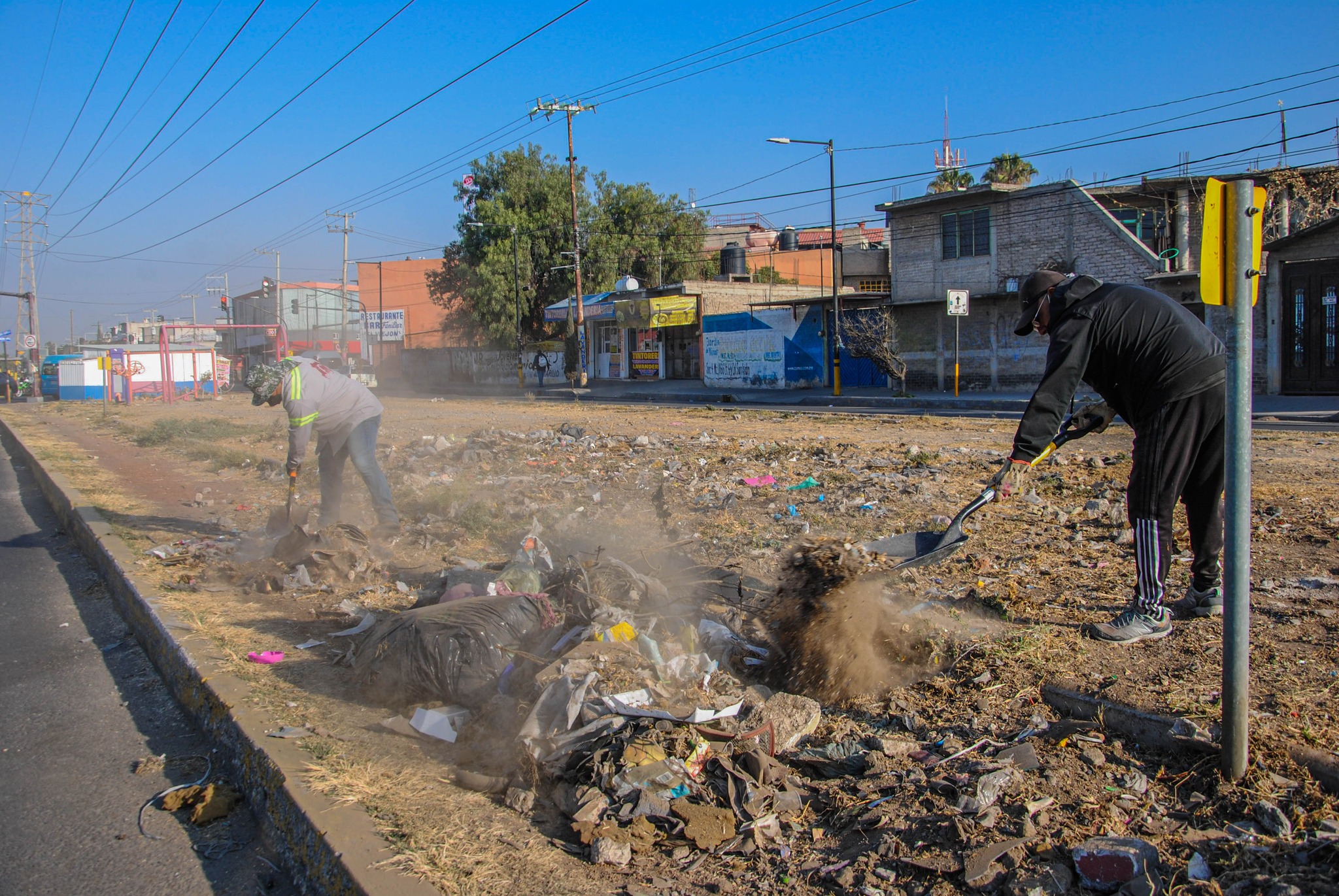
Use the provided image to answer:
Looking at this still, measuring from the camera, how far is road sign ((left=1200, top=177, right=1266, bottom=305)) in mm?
2334

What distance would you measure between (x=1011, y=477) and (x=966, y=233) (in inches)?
975

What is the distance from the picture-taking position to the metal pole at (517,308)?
4166 cm

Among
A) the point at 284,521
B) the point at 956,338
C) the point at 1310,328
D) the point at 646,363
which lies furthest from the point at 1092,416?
the point at 646,363

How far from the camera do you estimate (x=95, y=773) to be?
3.53 m

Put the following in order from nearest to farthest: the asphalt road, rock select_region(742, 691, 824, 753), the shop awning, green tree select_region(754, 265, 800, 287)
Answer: the asphalt road, rock select_region(742, 691, 824, 753), the shop awning, green tree select_region(754, 265, 800, 287)

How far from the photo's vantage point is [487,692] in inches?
139

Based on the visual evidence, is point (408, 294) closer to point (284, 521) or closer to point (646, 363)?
point (646, 363)

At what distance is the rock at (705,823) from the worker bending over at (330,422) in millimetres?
4590

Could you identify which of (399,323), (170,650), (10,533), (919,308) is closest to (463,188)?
(399,323)

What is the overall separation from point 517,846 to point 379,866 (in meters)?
0.39

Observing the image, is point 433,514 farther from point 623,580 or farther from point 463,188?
point 463,188

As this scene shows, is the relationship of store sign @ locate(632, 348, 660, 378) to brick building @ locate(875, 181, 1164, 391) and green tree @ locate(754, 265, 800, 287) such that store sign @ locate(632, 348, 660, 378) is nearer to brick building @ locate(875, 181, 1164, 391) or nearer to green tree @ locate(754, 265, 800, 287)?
green tree @ locate(754, 265, 800, 287)

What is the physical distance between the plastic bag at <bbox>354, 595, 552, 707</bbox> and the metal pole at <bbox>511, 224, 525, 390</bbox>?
37009mm

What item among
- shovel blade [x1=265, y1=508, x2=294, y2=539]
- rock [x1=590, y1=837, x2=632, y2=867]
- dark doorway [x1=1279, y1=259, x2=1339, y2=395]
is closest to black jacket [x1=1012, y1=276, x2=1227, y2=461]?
rock [x1=590, y1=837, x2=632, y2=867]
